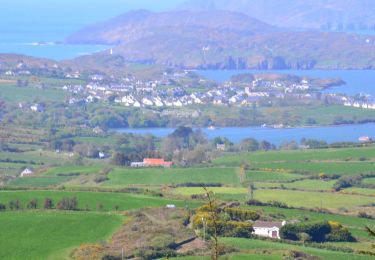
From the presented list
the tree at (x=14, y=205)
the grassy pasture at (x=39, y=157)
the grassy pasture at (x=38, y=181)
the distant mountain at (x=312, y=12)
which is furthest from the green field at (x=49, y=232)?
the distant mountain at (x=312, y=12)

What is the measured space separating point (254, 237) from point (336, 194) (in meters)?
8.19

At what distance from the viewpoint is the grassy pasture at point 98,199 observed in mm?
26875

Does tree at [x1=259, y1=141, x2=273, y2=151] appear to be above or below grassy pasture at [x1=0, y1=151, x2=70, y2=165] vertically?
above

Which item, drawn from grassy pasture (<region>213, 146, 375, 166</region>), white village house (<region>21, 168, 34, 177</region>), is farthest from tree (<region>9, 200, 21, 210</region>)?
grassy pasture (<region>213, 146, 375, 166</region>)

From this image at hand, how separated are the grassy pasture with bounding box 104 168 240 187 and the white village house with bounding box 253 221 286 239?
8.78 metres

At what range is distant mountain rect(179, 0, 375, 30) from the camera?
144 meters

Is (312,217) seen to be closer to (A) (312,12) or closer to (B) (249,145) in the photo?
(B) (249,145)

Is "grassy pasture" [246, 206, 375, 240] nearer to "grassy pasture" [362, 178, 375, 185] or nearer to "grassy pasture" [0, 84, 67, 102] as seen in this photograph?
"grassy pasture" [362, 178, 375, 185]

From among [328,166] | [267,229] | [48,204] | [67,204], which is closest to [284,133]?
[328,166]

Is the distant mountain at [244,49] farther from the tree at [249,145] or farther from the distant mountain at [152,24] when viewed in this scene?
the tree at [249,145]

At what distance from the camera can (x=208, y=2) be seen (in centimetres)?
16275

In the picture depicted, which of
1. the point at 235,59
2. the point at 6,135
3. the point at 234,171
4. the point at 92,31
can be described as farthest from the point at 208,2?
the point at 234,171

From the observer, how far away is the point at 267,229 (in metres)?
23.5

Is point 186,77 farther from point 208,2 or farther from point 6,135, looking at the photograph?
point 208,2
